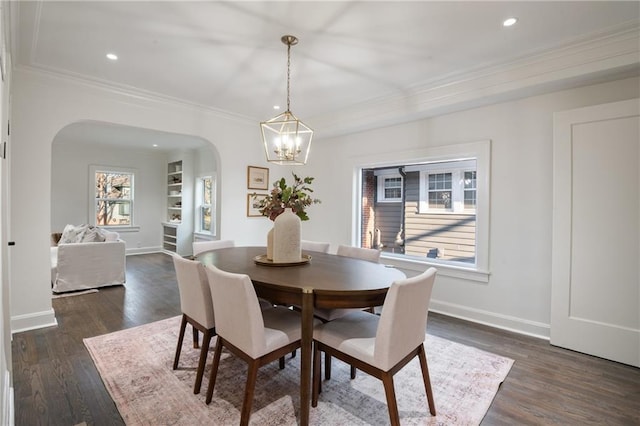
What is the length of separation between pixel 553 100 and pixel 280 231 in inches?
113

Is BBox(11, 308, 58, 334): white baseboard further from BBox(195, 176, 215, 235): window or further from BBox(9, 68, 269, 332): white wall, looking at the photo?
BBox(195, 176, 215, 235): window

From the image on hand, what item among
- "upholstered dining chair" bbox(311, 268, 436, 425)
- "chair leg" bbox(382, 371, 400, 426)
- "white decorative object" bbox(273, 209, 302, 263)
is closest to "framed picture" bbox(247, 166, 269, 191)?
"white decorative object" bbox(273, 209, 302, 263)

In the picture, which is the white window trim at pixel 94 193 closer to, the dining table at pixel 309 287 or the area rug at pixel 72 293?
the area rug at pixel 72 293

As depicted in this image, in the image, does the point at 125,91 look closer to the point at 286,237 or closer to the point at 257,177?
the point at 257,177

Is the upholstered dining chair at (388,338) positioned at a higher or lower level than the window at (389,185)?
lower

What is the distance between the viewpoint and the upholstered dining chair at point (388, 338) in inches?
63.6

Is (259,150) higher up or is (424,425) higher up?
(259,150)

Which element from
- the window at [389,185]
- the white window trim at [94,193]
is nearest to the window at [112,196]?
the white window trim at [94,193]

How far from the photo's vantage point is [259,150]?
16.4 feet

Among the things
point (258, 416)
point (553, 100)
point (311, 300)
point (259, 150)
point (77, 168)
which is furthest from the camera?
point (77, 168)

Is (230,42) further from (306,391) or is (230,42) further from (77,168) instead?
(77,168)

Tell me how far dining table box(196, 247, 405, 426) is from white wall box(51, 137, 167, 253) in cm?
656

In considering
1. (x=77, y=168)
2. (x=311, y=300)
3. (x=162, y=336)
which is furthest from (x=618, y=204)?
(x=77, y=168)

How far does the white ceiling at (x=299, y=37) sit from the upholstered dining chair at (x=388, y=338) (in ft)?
6.08
